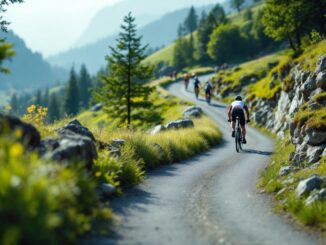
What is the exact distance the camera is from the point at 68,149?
9.38m

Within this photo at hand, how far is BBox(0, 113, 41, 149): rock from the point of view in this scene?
29.5 feet

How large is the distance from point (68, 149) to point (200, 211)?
362 centimetres

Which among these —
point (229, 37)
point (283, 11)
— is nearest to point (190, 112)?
point (283, 11)

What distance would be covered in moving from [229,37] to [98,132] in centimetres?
10759

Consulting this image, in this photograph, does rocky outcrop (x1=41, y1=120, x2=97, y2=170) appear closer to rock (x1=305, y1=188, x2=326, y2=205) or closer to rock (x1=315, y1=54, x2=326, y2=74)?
rock (x1=305, y1=188, x2=326, y2=205)

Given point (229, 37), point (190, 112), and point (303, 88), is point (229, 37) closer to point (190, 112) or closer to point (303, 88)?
point (190, 112)

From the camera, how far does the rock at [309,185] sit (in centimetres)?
1085

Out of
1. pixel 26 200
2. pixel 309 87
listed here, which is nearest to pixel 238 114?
pixel 309 87

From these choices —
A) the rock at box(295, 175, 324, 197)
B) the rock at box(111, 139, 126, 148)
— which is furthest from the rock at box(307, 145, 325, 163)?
the rock at box(111, 139, 126, 148)

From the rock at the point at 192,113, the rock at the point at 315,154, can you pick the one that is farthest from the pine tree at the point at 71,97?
the rock at the point at 315,154

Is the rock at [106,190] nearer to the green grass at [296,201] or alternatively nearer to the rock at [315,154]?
the green grass at [296,201]

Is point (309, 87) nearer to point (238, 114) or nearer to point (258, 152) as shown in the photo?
point (238, 114)

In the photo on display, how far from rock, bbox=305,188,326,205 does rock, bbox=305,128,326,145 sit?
17.9 ft

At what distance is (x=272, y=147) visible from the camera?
2617 centimetres
